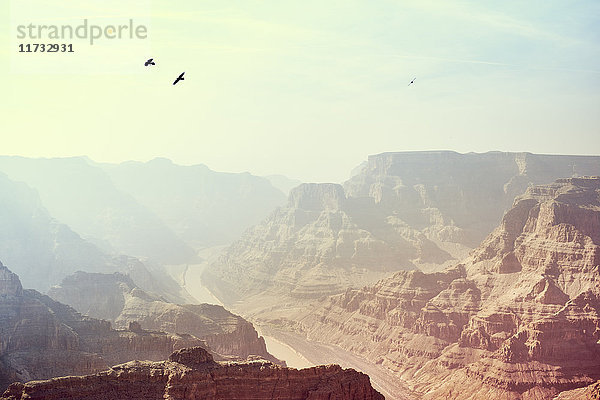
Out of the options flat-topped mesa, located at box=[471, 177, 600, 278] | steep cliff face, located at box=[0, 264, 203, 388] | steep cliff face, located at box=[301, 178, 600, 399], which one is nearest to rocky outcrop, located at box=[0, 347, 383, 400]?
steep cliff face, located at box=[0, 264, 203, 388]

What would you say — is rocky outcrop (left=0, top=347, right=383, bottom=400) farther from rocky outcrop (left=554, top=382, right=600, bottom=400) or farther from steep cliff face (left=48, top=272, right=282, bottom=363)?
steep cliff face (left=48, top=272, right=282, bottom=363)

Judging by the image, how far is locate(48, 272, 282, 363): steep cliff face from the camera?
5344 inches

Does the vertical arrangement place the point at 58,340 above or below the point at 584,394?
above

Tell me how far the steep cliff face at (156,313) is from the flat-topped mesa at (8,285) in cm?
2974

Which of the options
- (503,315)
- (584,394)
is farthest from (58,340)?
(503,315)

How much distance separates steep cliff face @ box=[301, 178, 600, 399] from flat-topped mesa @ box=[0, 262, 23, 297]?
84.1 meters

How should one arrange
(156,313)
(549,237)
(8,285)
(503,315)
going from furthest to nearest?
1. (549,237)
2. (156,313)
3. (503,315)
4. (8,285)

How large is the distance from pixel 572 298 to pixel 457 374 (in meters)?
32.0

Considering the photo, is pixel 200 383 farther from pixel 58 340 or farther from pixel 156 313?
pixel 156 313

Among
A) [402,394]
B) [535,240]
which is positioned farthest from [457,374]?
[535,240]

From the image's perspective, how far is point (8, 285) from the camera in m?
120

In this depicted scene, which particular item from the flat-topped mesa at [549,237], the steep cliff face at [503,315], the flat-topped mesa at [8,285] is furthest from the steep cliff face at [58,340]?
the flat-topped mesa at [549,237]

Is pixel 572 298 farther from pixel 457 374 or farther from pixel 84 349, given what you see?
pixel 84 349

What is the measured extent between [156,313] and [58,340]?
4313 centimetres
